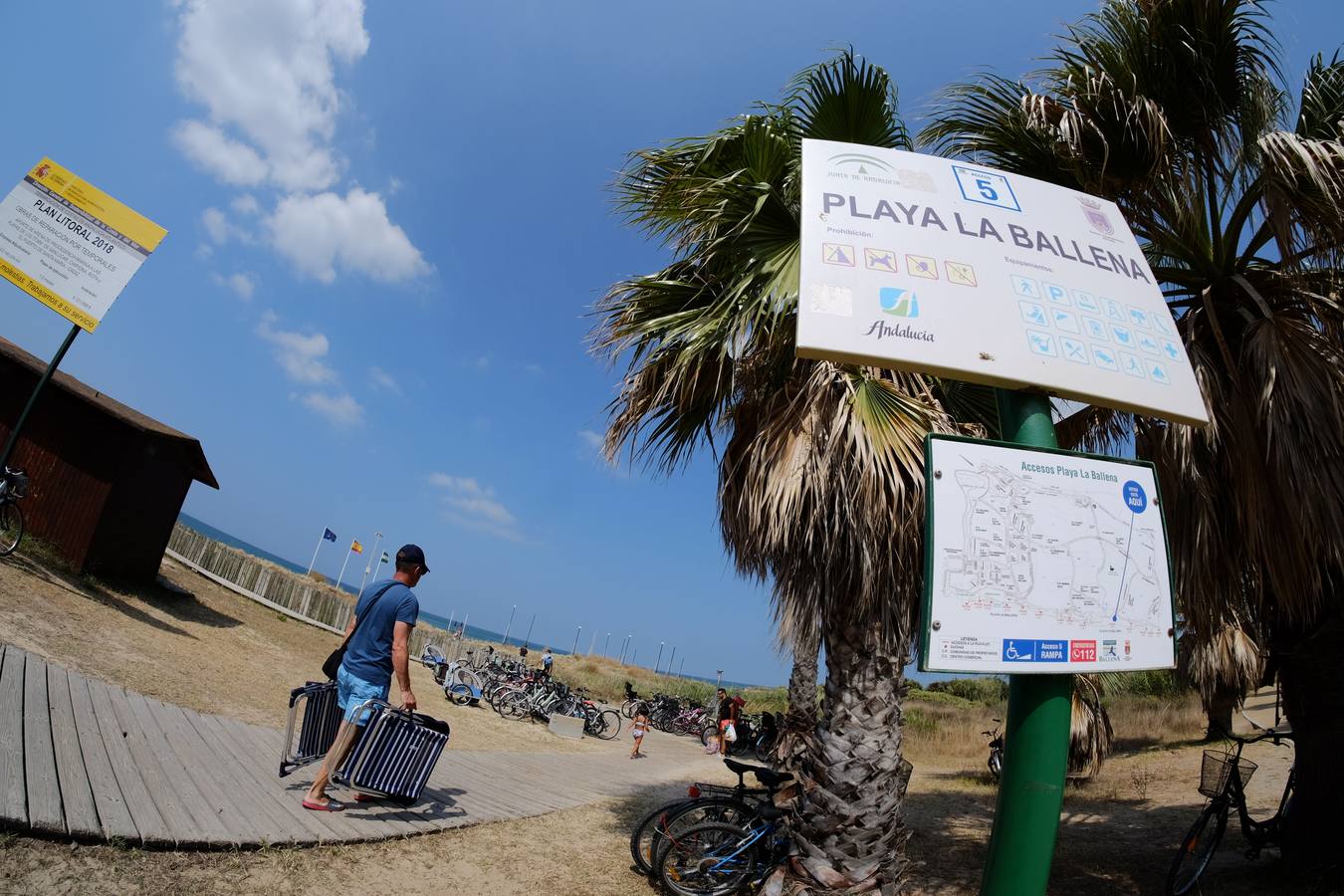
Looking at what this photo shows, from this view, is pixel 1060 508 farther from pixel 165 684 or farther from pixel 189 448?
pixel 189 448

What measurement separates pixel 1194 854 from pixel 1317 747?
1.38 m

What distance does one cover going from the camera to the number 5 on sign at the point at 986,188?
2.44 metres

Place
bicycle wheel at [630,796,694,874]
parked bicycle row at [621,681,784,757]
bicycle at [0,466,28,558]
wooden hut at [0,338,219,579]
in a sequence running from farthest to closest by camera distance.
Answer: parked bicycle row at [621,681,784,757], wooden hut at [0,338,219,579], bicycle at [0,466,28,558], bicycle wheel at [630,796,694,874]

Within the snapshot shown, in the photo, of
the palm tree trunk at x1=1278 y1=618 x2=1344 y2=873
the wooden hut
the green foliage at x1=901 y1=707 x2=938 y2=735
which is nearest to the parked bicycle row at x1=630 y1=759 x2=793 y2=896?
the palm tree trunk at x1=1278 y1=618 x2=1344 y2=873

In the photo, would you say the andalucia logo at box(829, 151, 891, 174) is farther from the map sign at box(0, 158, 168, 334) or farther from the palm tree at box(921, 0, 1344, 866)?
the map sign at box(0, 158, 168, 334)

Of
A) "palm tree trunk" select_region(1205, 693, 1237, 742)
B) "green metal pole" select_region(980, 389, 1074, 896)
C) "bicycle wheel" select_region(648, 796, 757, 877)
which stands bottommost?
"bicycle wheel" select_region(648, 796, 757, 877)

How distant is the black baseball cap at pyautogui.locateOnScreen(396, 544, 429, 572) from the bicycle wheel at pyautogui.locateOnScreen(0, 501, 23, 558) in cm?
857

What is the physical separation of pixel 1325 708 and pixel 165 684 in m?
11.1

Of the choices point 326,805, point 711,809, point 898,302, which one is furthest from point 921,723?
point 898,302

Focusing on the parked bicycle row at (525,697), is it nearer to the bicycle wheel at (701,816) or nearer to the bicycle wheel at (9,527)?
the bicycle wheel at (9,527)

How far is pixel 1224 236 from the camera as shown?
14.2 ft

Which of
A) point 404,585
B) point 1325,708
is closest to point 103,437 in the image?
point 404,585

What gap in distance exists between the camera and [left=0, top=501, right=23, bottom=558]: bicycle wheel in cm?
952

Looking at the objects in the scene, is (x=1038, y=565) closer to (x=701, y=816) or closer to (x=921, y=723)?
(x=701, y=816)
